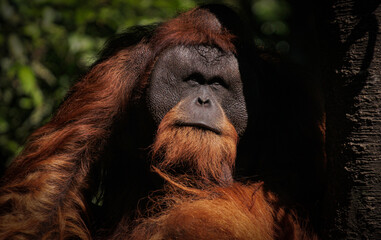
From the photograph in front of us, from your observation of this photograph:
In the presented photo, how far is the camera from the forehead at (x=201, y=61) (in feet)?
6.42

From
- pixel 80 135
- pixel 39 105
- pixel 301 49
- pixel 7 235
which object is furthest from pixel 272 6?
pixel 7 235

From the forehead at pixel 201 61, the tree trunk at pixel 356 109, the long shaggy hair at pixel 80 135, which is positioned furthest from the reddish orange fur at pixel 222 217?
the forehead at pixel 201 61

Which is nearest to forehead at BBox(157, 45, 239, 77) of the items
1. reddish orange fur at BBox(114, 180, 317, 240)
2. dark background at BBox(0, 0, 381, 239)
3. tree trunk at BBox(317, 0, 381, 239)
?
dark background at BBox(0, 0, 381, 239)

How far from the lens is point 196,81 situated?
1.97m

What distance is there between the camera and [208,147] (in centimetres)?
184

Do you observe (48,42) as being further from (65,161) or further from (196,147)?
(196,147)

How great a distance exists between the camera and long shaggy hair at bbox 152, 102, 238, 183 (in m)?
1.83

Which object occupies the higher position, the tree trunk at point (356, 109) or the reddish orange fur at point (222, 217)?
the tree trunk at point (356, 109)

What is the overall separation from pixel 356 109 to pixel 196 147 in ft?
2.52

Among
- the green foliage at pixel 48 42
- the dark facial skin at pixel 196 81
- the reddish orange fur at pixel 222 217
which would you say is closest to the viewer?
the reddish orange fur at pixel 222 217

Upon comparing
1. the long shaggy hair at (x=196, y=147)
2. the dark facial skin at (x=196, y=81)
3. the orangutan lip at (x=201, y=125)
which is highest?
the dark facial skin at (x=196, y=81)

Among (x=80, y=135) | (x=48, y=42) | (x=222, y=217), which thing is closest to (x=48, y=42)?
(x=48, y=42)

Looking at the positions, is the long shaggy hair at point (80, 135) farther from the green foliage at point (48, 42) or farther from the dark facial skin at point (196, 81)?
the green foliage at point (48, 42)

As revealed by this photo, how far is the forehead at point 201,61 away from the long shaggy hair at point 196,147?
20cm
